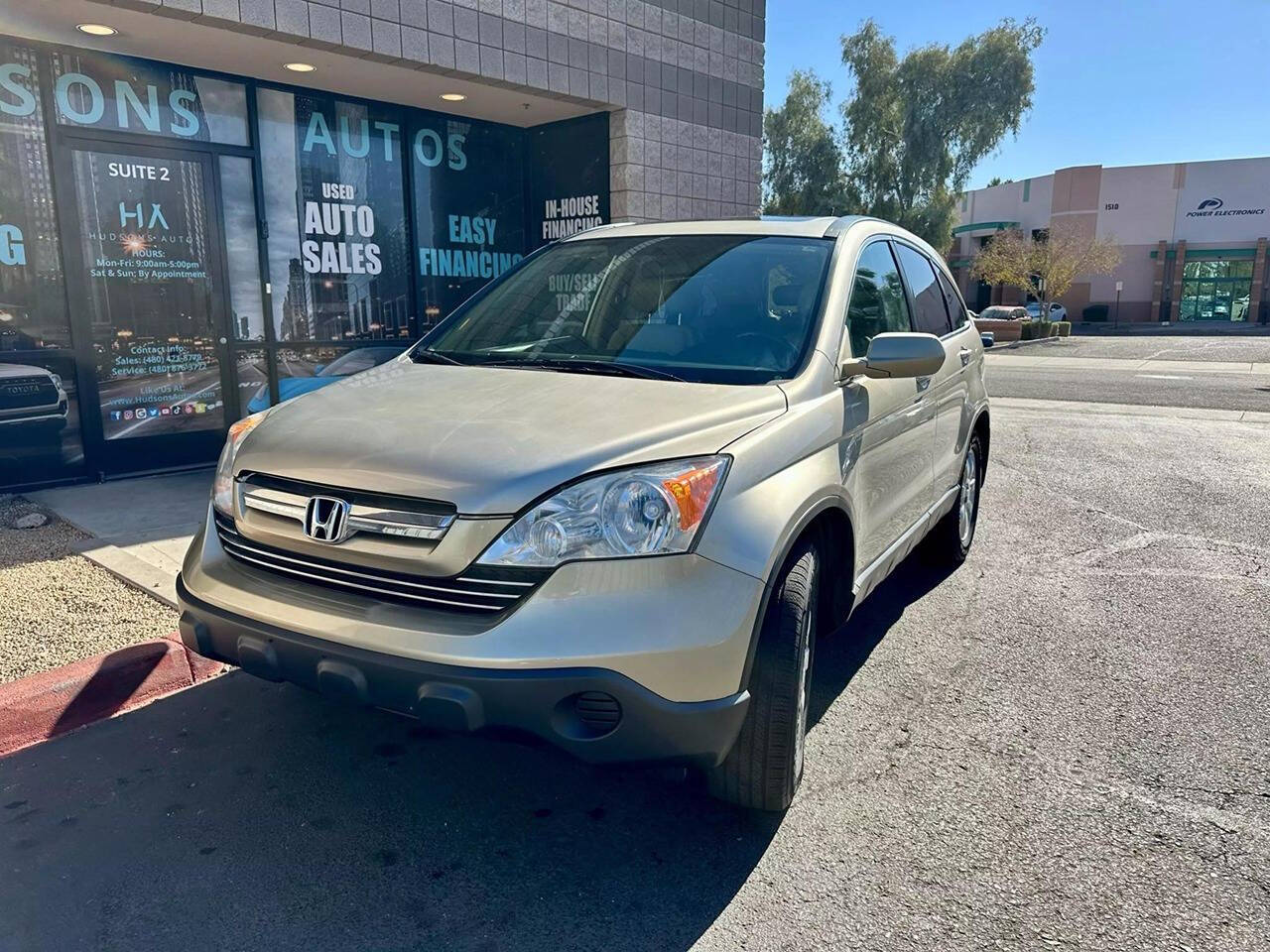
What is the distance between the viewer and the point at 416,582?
2.45 metres

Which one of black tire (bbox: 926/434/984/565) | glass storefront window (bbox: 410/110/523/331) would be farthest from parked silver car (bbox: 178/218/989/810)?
glass storefront window (bbox: 410/110/523/331)

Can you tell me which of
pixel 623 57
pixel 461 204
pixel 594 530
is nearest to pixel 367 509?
pixel 594 530

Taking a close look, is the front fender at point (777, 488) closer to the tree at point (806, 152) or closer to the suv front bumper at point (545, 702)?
the suv front bumper at point (545, 702)

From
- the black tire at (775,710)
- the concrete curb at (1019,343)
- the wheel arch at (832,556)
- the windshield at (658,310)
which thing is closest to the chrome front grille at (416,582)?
the black tire at (775,710)

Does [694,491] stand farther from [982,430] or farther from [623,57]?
[623,57]

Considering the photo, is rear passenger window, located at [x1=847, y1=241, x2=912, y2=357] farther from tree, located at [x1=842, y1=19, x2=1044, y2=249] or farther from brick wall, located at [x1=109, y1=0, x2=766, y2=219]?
tree, located at [x1=842, y1=19, x2=1044, y2=249]

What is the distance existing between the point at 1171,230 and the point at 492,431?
202 feet

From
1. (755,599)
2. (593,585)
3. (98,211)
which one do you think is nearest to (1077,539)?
(755,599)

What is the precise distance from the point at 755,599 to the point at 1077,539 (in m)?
4.53

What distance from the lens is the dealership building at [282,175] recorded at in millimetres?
6699

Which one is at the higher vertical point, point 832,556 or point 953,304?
point 953,304

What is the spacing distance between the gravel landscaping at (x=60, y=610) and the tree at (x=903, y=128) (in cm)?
3535

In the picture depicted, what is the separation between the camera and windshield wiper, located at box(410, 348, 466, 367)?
3.61 m

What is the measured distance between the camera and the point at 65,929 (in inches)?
93.9
